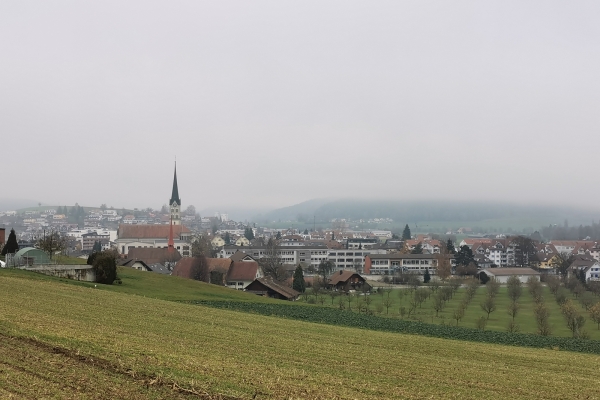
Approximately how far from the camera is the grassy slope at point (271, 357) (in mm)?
14117

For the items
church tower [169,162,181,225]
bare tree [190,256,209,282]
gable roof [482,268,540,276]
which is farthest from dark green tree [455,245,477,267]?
church tower [169,162,181,225]

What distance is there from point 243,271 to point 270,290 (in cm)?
1044

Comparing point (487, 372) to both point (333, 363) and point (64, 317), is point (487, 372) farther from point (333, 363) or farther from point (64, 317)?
point (64, 317)

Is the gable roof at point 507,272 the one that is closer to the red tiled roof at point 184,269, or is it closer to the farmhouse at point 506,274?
the farmhouse at point 506,274

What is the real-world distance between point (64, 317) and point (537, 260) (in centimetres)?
13732

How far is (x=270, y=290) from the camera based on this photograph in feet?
218

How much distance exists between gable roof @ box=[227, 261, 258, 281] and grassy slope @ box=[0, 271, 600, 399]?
153 feet

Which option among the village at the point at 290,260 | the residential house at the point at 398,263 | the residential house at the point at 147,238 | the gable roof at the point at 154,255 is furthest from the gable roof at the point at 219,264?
the residential house at the point at 147,238

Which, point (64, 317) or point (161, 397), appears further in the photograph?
point (64, 317)

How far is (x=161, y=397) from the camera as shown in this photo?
12031 millimetres

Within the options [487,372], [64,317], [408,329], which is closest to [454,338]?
[408,329]

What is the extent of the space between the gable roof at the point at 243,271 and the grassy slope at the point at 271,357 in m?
46.8

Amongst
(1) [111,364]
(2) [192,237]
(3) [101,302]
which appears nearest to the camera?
(1) [111,364]

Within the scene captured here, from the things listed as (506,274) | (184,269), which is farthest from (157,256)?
(506,274)
